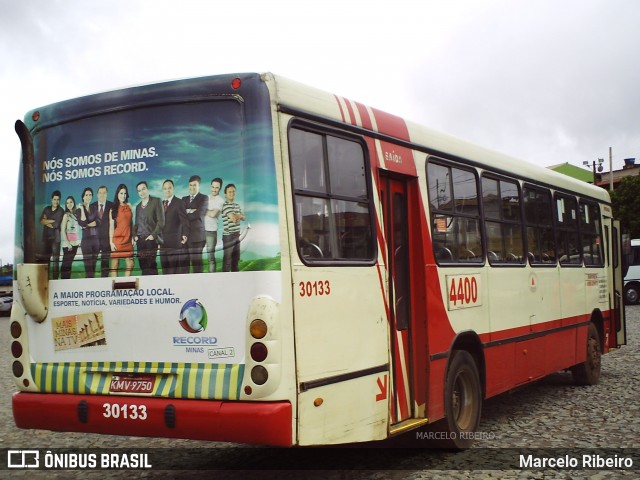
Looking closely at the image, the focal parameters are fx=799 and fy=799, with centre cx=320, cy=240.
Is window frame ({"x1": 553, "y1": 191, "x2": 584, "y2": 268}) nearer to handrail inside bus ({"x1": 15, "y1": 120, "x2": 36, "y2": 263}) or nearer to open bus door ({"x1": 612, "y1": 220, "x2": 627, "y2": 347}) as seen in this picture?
open bus door ({"x1": 612, "y1": 220, "x2": 627, "y2": 347})

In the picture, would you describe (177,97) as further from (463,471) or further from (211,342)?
(463,471)

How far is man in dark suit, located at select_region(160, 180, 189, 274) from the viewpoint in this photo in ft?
18.6

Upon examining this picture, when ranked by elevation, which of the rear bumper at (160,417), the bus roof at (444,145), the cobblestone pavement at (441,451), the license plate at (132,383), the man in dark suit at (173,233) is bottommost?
the cobblestone pavement at (441,451)

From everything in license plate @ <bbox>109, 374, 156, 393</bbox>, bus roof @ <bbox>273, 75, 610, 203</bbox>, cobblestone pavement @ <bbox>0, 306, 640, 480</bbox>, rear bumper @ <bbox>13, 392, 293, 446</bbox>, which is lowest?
cobblestone pavement @ <bbox>0, 306, 640, 480</bbox>

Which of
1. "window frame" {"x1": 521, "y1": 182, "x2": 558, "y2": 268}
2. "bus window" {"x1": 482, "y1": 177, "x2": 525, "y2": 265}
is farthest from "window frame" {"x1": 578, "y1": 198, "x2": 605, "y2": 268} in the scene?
"bus window" {"x1": 482, "y1": 177, "x2": 525, "y2": 265}

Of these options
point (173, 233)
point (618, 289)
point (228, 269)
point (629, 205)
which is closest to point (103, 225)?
point (173, 233)

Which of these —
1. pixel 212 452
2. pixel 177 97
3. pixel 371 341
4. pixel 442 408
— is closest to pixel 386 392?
pixel 371 341

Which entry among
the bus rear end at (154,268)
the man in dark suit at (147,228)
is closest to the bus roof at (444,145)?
the bus rear end at (154,268)

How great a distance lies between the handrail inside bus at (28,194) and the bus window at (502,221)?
4770 mm

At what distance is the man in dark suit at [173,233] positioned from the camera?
5.68 metres

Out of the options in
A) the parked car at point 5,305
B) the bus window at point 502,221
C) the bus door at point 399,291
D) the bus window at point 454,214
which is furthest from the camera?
the parked car at point 5,305

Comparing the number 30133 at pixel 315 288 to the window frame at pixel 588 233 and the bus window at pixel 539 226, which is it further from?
the window frame at pixel 588 233

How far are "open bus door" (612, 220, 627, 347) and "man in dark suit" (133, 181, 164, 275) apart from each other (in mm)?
10116

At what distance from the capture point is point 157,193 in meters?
5.84
